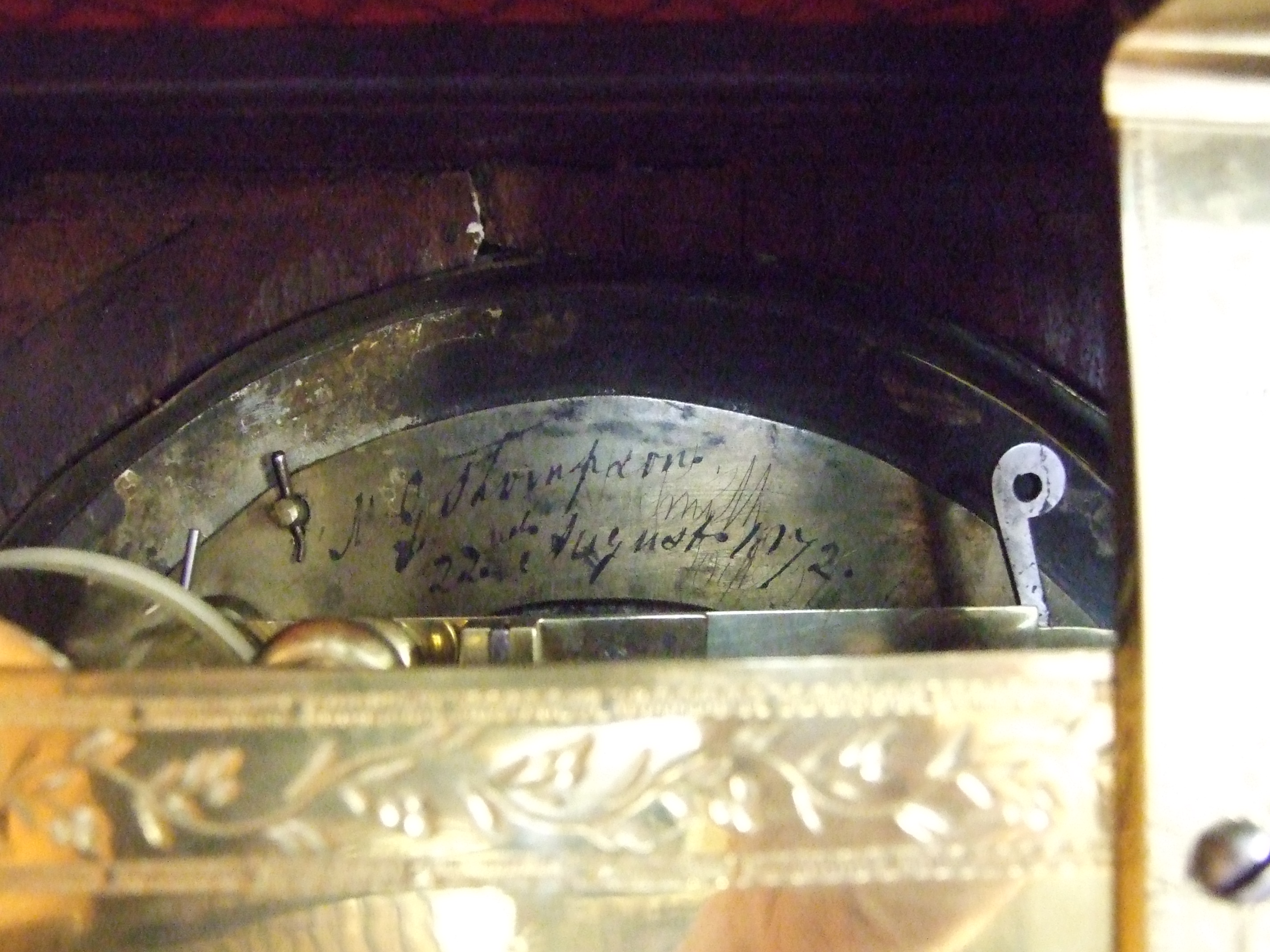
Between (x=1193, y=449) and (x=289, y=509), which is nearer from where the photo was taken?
(x=1193, y=449)

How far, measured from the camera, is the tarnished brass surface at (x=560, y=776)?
0.43 meters

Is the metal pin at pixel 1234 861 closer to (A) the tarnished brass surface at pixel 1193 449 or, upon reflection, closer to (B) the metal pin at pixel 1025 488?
(A) the tarnished brass surface at pixel 1193 449

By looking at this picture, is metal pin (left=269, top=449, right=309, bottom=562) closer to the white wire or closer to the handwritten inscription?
the handwritten inscription

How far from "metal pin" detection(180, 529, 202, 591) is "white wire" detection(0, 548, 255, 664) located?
160 mm

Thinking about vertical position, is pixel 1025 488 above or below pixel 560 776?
above

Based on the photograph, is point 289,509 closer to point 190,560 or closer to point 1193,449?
point 190,560

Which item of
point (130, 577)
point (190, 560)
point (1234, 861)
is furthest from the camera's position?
point (190, 560)

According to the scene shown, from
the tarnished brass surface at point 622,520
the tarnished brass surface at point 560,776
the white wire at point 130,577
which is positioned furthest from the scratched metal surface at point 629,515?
the tarnished brass surface at point 560,776

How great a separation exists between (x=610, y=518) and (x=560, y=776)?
0.33m

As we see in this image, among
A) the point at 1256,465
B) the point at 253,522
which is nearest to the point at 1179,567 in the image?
the point at 1256,465

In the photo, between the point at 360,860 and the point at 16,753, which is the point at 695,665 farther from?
the point at 16,753

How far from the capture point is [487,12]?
61cm

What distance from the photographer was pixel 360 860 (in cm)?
43

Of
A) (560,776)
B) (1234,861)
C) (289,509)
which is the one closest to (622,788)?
(560,776)
